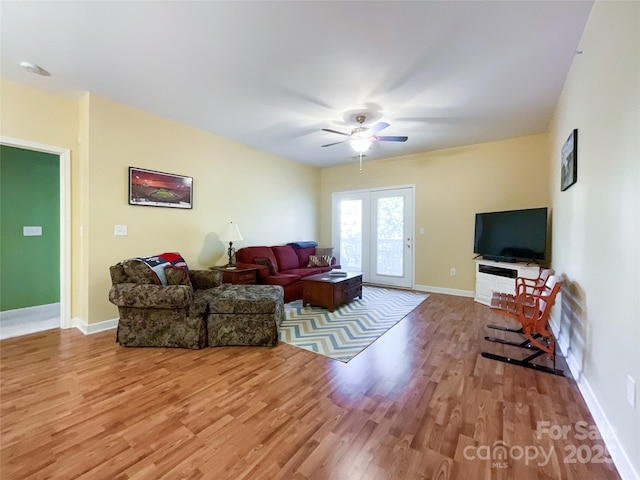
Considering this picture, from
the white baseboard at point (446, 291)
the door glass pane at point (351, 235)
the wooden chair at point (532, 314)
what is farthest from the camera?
the door glass pane at point (351, 235)

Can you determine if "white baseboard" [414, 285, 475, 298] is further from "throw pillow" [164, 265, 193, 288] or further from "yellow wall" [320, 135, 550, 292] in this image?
"throw pillow" [164, 265, 193, 288]

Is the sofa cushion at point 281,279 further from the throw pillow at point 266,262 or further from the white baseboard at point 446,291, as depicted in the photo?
the white baseboard at point 446,291

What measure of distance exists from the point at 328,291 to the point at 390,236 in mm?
2479

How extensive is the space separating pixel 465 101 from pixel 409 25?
1542 millimetres

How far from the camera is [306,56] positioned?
7.86 ft

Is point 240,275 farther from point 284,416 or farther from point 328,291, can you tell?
point 284,416

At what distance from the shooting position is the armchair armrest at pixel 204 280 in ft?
11.0

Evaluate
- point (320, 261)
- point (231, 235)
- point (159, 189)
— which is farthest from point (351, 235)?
point (159, 189)

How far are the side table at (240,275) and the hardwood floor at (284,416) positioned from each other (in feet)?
4.41

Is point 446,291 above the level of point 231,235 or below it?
below

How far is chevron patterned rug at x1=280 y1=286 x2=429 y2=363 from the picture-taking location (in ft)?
9.21

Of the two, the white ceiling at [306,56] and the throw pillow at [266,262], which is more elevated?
the white ceiling at [306,56]

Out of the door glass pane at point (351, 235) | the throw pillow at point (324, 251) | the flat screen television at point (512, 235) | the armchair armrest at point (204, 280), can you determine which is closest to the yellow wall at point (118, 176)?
the armchair armrest at point (204, 280)

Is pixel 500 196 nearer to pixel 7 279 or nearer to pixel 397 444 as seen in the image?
pixel 397 444
